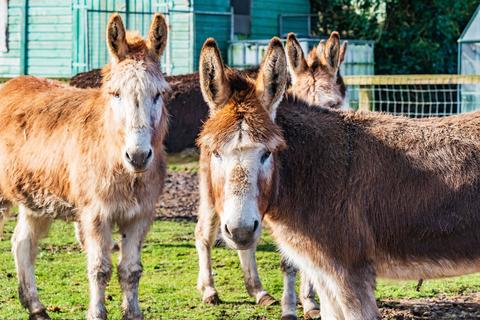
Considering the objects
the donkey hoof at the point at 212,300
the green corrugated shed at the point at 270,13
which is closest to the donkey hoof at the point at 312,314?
the donkey hoof at the point at 212,300

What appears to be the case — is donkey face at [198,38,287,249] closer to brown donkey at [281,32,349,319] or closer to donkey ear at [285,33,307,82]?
brown donkey at [281,32,349,319]

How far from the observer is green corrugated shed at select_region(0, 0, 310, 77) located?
21016 mm

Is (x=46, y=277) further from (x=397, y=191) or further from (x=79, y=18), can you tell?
(x=79, y=18)

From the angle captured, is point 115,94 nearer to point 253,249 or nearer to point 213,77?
point 213,77

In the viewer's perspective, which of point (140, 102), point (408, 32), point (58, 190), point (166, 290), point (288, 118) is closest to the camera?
point (288, 118)

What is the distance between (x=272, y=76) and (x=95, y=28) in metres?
16.6

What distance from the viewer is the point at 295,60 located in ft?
25.6

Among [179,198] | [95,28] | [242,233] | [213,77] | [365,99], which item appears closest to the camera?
[242,233]

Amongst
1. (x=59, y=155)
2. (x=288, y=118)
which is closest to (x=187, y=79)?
(x=59, y=155)

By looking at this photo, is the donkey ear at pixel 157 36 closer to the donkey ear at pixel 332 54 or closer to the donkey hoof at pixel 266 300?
the donkey ear at pixel 332 54

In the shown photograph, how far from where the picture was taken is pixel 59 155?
6711 mm

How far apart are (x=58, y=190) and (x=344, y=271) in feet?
8.70

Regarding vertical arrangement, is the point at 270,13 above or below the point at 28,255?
above

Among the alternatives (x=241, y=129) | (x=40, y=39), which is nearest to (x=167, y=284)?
(x=241, y=129)
